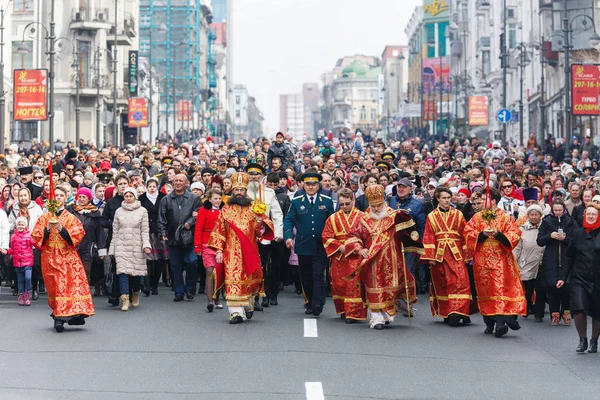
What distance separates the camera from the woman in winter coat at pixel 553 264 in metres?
15.5

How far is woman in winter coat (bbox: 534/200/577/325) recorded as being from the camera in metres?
15.5

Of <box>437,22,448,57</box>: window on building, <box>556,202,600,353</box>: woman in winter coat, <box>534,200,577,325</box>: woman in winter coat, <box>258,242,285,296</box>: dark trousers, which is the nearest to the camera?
<box>556,202,600,353</box>: woman in winter coat

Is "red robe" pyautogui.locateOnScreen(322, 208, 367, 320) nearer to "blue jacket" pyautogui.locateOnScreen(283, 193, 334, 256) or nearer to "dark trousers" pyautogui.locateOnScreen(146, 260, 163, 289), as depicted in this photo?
"blue jacket" pyautogui.locateOnScreen(283, 193, 334, 256)

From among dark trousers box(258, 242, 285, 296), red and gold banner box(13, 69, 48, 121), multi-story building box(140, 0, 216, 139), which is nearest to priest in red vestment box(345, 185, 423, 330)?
dark trousers box(258, 242, 285, 296)

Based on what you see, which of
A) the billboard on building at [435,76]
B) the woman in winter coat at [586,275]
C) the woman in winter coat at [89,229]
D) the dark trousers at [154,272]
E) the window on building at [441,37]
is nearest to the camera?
the woman in winter coat at [586,275]

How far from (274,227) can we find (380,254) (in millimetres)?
1678

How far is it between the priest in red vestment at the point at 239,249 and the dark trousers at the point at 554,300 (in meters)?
3.45

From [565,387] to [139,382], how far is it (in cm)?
348

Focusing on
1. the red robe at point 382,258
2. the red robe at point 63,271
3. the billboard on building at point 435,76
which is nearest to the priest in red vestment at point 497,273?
the red robe at point 382,258

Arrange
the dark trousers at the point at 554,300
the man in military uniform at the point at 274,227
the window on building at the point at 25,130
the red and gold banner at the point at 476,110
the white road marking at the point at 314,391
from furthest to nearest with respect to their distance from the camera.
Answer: the red and gold banner at the point at 476,110
the window on building at the point at 25,130
the man in military uniform at the point at 274,227
the dark trousers at the point at 554,300
the white road marking at the point at 314,391

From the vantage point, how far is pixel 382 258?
1498cm

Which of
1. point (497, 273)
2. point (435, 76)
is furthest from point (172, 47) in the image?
point (497, 273)

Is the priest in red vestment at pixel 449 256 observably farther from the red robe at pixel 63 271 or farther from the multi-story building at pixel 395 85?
the multi-story building at pixel 395 85

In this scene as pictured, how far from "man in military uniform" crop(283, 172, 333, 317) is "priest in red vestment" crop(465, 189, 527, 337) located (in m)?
2.17
